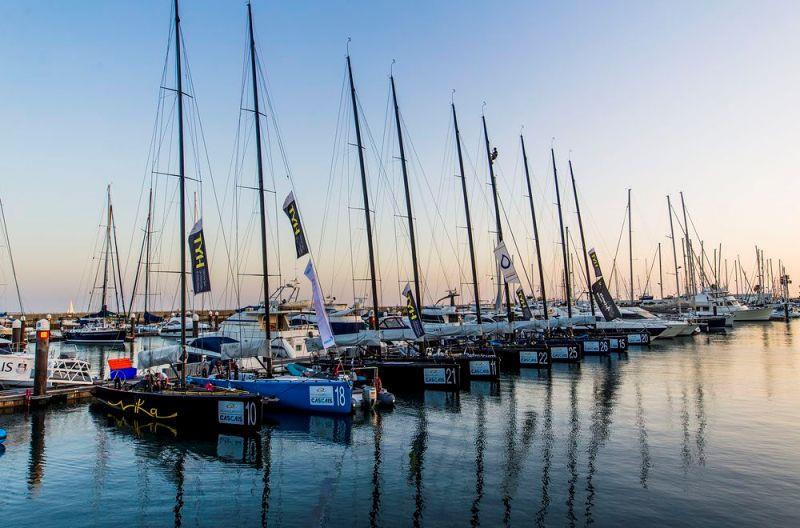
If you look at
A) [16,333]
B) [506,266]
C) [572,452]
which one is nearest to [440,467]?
[572,452]

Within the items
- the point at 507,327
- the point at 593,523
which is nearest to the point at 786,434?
the point at 593,523

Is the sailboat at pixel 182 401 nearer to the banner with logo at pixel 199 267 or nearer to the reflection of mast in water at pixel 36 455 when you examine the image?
the banner with logo at pixel 199 267

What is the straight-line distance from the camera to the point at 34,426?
23.6 m

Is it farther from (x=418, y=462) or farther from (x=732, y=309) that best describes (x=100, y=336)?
(x=732, y=309)

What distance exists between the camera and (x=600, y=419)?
24.0 meters

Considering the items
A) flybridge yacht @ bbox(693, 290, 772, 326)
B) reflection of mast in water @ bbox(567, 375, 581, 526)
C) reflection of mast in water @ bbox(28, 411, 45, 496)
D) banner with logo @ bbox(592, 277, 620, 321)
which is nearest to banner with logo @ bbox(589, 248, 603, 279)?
banner with logo @ bbox(592, 277, 620, 321)

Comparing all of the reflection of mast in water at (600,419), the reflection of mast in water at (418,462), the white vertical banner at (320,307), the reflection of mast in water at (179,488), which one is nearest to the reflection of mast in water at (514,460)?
the reflection of mast in water at (600,419)

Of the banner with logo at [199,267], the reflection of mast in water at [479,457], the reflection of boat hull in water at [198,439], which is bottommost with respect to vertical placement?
the reflection of mast in water at [479,457]

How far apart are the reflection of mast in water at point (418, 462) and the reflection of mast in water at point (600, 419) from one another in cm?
401

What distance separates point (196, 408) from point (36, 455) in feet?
18.2

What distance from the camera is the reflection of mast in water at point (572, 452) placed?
1359cm

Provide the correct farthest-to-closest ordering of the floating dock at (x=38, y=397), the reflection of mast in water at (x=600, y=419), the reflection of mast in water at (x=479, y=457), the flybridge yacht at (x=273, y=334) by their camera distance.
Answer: the flybridge yacht at (x=273, y=334)
the floating dock at (x=38, y=397)
the reflection of mast in water at (x=600, y=419)
the reflection of mast in water at (x=479, y=457)

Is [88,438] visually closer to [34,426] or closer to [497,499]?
[34,426]

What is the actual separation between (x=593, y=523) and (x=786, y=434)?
44.3 feet
